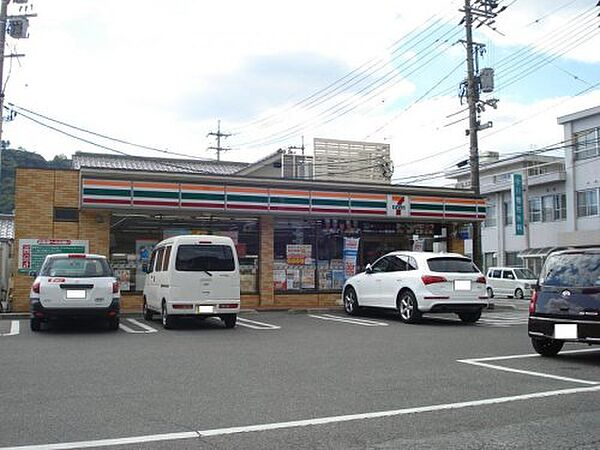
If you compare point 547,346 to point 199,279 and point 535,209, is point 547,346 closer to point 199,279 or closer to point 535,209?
point 199,279

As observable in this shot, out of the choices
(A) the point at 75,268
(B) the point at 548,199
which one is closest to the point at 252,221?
(A) the point at 75,268

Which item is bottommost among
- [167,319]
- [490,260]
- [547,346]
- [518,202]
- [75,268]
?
[547,346]

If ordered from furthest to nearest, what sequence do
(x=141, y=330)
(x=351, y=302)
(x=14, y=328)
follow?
(x=351, y=302) → (x=14, y=328) → (x=141, y=330)

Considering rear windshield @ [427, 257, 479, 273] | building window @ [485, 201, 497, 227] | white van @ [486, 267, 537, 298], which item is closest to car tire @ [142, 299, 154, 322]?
rear windshield @ [427, 257, 479, 273]

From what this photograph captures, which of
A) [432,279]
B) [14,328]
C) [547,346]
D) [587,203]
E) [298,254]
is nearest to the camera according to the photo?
[547,346]

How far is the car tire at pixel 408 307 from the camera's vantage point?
49.6 feet

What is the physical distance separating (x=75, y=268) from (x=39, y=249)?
5.28m

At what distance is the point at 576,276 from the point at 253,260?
12173mm

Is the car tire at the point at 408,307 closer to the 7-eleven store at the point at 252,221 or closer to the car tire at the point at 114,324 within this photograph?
the 7-eleven store at the point at 252,221

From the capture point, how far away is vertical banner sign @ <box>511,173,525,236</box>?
129ft

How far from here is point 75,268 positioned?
13.2 meters

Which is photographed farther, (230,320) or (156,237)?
(156,237)

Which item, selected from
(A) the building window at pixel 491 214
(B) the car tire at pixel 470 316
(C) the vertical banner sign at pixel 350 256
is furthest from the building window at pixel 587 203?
(B) the car tire at pixel 470 316

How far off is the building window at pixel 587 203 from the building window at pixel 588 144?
2172mm
